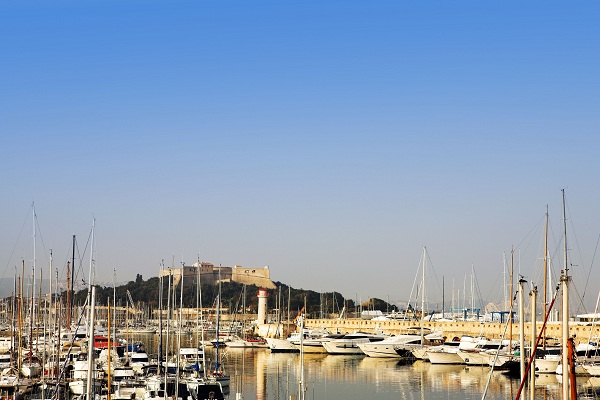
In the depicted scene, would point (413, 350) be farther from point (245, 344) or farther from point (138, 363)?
point (138, 363)

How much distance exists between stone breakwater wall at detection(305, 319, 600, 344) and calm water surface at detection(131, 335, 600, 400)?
352 inches

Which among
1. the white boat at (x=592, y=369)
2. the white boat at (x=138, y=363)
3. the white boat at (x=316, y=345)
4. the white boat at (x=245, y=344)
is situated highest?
the white boat at (x=138, y=363)

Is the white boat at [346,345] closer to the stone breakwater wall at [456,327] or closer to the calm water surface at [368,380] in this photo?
the calm water surface at [368,380]

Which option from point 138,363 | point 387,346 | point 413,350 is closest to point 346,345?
point 387,346

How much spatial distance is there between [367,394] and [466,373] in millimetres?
11597

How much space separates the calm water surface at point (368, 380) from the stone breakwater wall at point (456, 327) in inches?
352

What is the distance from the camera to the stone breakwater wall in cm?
6556

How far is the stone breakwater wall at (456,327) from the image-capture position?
2581 inches

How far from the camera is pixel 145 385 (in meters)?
35.9

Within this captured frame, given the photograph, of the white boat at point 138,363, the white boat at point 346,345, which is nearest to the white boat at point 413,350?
the white boat at point 346,345

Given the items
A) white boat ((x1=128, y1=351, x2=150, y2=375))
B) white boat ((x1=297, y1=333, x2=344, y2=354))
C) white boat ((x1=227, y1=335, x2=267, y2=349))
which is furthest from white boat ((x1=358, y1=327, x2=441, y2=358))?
white boat ((x1=128, y1=351, x2=150, y2=375))

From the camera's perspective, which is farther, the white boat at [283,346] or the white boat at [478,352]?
the white boat at [283,346]

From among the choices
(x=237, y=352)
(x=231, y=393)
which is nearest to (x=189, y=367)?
(x=231, y=393)

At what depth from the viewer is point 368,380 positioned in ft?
169
